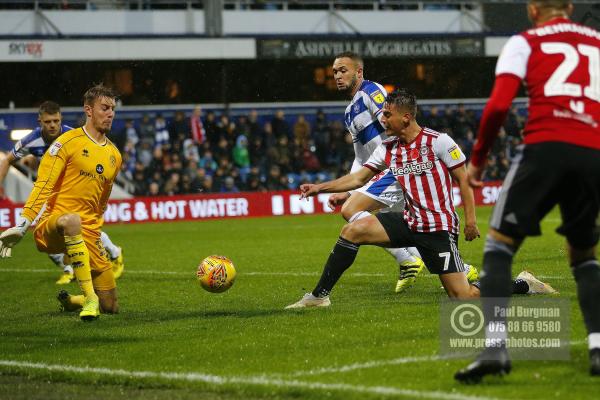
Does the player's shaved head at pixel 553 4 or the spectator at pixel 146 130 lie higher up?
the spectator at pixel 146 130

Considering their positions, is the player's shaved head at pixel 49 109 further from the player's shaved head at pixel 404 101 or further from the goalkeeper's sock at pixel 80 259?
the player's shaved head at pixel 404 101

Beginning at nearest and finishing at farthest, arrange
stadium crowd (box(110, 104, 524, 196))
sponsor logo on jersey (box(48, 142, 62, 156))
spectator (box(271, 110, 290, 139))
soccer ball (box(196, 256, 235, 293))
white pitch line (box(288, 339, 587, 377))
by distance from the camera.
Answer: white pitch line (box(288, 339, 587, 377)) < sponsor logo on jersey (box(48, 142, 62, 156)) < soccer ball (box(196, 256, 235, 293)) < stadium crowd (box(110, 104, 524, 196)) < spectator (box(271, 110, 290, 139))

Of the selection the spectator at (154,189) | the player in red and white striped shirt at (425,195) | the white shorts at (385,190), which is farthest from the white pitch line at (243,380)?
the spectator at (154,189)

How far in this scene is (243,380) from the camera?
244 inches

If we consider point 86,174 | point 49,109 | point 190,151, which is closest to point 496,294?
point 86,174

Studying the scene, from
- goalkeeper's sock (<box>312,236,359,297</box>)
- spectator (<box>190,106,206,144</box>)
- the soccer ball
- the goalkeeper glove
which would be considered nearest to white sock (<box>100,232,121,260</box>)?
the soccer ball

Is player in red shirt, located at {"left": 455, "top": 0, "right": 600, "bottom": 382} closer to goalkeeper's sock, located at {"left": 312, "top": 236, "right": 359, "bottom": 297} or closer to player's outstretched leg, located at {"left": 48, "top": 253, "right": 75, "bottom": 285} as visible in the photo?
goalkeeper's sock, located at {"left": 312, "top": 236, "right": 359, "bottom": 297}

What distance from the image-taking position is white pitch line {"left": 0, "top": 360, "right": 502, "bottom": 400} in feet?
18.2

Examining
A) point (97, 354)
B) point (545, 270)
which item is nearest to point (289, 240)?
point (545, 270)

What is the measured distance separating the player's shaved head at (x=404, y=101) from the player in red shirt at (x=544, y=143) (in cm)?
262

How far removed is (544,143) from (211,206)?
22.9 meters

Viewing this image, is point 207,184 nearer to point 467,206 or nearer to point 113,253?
point 113,253

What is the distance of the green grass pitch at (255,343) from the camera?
5.94 metres

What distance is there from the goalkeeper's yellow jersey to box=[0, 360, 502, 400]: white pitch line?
2.47m
